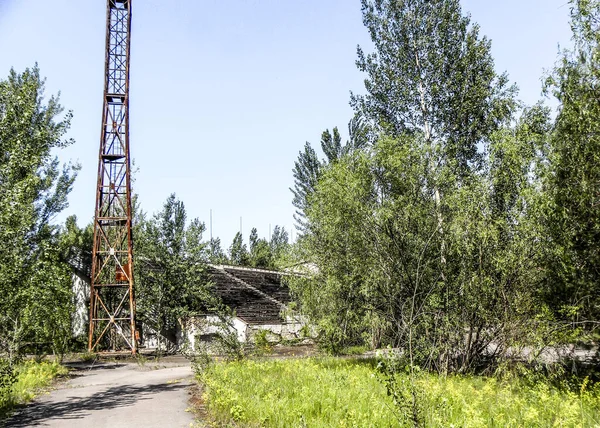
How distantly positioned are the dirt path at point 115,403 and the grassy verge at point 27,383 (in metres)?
0.33

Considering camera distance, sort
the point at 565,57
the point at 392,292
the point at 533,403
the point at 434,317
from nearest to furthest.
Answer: the point at 533,403, the point at 565,57, the point at 434,317, the point at 392,292

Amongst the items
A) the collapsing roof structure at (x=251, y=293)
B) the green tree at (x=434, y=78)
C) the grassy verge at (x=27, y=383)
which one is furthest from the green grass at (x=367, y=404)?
the collapsing roof structure at (x=251, y=293)

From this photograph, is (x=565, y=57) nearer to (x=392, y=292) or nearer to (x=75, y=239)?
(x=392, y=292)

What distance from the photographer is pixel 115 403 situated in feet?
39.5

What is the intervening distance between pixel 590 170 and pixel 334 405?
801cm

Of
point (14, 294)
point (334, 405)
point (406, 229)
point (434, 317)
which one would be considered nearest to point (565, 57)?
point (406, 229)

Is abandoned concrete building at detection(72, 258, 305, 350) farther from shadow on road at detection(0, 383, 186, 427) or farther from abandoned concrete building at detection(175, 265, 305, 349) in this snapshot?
shadow on road at detection(0, 383, 186, 427)

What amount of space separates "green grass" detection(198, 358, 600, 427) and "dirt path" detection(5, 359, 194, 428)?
3.42ft

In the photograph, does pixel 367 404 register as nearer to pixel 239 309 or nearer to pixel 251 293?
pixel 239 309

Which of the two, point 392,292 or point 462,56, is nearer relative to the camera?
point 392,292

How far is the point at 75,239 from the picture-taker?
34281 mm

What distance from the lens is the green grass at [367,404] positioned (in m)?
6.96

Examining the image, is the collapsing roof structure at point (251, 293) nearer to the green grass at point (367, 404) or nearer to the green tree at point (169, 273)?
the green tree at point (169, 273)

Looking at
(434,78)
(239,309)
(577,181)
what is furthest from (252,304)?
(577,181)
